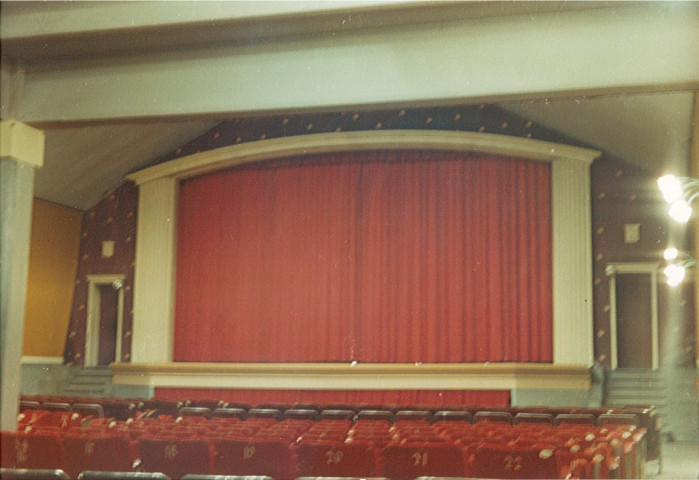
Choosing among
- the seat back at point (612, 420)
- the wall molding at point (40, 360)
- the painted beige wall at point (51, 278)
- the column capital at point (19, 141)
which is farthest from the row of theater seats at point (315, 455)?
the painted beige wall at point (51, 278)

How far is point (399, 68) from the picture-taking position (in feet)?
26.6

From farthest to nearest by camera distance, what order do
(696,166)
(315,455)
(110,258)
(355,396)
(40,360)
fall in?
(110,258) < (40,360) < (355,396) < (696,166) < (315,455)

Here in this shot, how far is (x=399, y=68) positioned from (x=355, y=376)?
10.5m

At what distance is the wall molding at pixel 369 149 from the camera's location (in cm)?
1733

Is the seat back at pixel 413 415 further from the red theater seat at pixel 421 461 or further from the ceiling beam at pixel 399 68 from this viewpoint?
the red theater seat at pixel 421 461

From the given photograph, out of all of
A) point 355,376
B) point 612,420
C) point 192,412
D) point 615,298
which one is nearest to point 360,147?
point 355,376

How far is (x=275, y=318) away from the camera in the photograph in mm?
19125

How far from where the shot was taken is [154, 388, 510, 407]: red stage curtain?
55.3 feet

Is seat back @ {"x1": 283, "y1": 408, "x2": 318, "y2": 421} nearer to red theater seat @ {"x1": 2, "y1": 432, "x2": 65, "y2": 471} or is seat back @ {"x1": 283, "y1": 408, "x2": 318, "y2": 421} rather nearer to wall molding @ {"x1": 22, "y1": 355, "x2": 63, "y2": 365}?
red theater seat @ {"x1": 2, "y1": 432, "x2": 65, "y2": 471}

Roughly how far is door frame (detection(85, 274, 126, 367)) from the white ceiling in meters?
1.68

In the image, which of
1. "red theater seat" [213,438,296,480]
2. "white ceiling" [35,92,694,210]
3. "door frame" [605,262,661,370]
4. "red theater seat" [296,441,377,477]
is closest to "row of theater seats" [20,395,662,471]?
"red theater seat" [296,441,377,477]

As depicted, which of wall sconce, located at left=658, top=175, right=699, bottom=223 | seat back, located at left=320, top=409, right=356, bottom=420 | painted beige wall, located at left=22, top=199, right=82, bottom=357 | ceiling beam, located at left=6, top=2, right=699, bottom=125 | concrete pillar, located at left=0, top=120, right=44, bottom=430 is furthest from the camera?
painted beige wall, located at left=22, top=199, right=82, bottom=357

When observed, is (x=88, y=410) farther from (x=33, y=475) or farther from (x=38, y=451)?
(x=33, y=475)

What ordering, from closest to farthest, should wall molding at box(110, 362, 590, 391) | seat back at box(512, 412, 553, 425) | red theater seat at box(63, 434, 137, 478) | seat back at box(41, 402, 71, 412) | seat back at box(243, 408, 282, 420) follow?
red theater seat at box(63, 434, 137, 478) < seat back at box(512, 412, 553, 425) < seat back at box(41, 402, 71, 412) < seat back at box(243, 408, 282, 420) < wall molding at box(110, 362, 590, 391)
